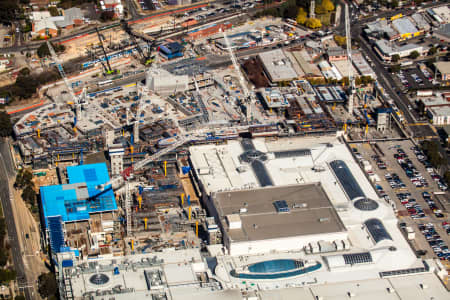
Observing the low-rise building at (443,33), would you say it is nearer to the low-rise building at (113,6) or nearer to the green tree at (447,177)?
the green tree at (447,177)

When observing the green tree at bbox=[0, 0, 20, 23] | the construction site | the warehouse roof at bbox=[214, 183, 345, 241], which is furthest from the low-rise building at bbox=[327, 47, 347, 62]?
the green tree at bbox=[0, 0, 20, 23]

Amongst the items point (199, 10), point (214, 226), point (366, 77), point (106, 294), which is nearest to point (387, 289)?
point (214, 226)

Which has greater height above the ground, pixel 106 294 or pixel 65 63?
Result: pixel 65 63

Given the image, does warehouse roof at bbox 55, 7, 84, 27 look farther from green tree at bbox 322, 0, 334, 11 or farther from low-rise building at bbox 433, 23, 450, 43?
low-rise building at bbox 433, 23, 450, 43

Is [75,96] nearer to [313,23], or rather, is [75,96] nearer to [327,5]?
[313,23]

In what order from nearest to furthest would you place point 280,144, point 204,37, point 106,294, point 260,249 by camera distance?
1. point 106,294
2. point 260,249
3. point 280,144
4. point 204,37

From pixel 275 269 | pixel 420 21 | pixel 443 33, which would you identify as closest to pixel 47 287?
pixel 275 269

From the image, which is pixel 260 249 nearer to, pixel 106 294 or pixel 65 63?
pixel 106 294
